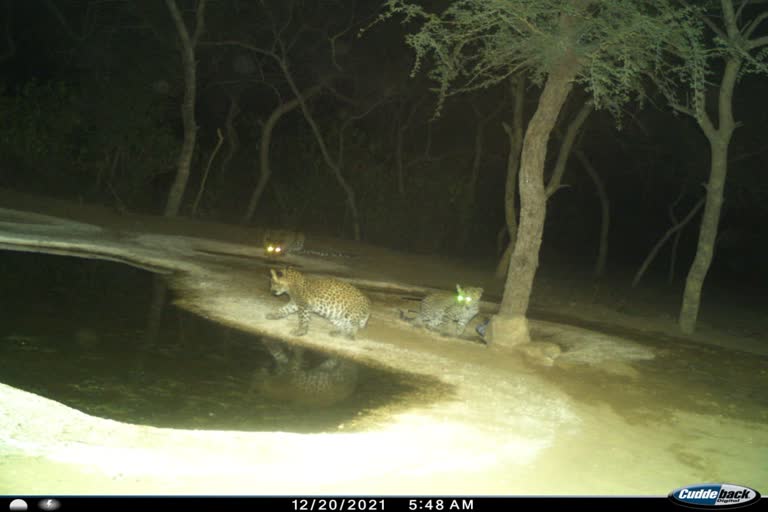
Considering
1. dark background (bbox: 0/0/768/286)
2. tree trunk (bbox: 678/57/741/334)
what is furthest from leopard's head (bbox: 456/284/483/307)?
dark background (bbox: 0/0/768/286)

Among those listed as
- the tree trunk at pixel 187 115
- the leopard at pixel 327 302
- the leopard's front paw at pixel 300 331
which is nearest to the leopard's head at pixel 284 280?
the leopard at pixel 327 302

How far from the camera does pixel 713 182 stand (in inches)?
583

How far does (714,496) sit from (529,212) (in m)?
6.73

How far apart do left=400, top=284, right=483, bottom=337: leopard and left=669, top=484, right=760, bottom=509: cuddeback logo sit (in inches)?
254

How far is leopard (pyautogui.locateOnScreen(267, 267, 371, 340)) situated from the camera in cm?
1144

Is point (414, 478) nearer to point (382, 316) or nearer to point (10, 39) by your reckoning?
point (382, 316)

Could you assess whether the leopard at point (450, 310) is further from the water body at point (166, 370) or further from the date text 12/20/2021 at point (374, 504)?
the date text 12/20/2021 at point (374, 504)

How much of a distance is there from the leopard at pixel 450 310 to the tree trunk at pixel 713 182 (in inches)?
185

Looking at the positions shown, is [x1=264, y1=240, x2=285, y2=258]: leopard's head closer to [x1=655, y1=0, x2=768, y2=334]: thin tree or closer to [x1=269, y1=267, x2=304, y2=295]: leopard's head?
[x1=269, y1=267, x2=304, y2=295]: leopard's head

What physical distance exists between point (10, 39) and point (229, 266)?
20.0 m

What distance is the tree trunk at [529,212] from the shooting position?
12102 millimetres

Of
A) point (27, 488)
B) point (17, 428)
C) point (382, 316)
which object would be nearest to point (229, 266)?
point (382, 316)

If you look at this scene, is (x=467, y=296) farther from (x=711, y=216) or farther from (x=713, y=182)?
(x=713, y=182)

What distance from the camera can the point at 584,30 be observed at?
11.6 m
